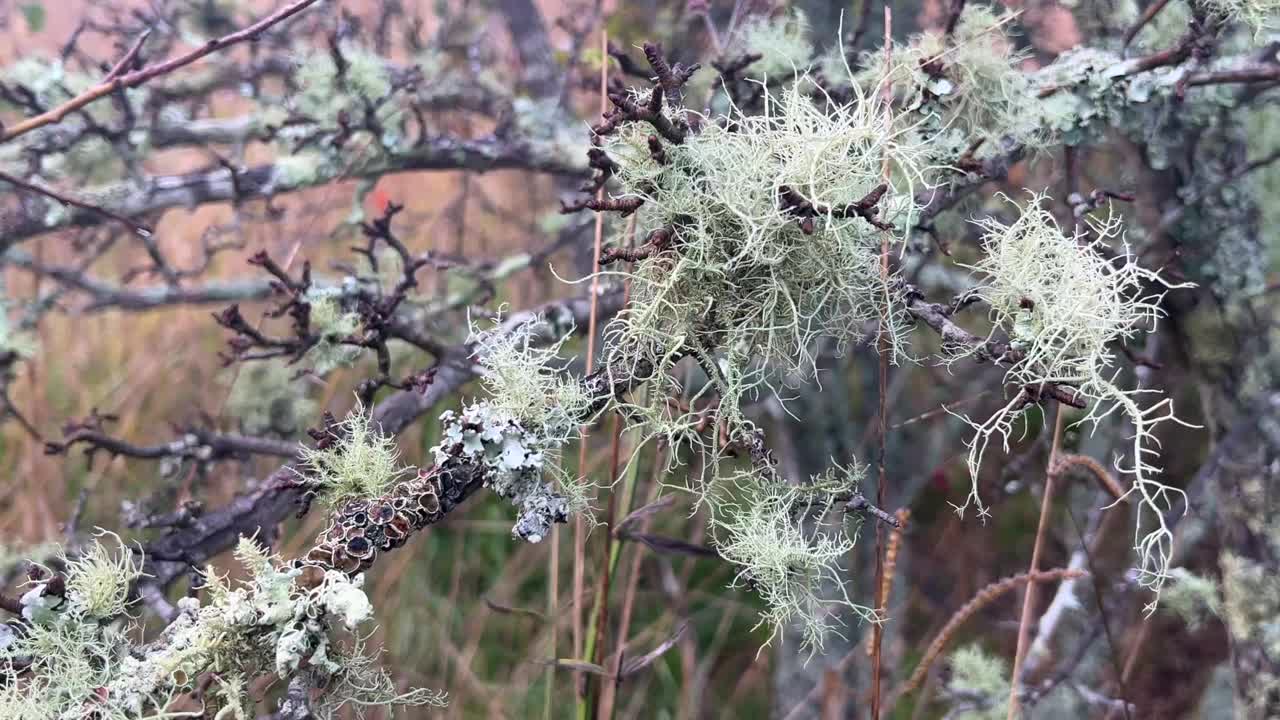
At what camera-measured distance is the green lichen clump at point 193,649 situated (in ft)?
2.27

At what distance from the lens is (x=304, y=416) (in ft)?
4.94

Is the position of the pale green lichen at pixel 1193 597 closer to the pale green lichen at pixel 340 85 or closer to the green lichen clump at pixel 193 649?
the green lichen clump at pixel 193 649

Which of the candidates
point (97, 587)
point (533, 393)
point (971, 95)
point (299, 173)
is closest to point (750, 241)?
point (533, 393)

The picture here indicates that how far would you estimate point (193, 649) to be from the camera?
691 mm

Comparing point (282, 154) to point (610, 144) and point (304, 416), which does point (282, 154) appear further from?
point (610, 144)

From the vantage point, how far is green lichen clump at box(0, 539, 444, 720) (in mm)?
691

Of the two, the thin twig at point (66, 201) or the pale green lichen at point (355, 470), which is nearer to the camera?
the pale green lichen at point (355, 470)

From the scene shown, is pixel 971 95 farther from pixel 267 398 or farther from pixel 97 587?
pixel 267 398

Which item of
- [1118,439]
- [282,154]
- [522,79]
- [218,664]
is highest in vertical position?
[522,79]

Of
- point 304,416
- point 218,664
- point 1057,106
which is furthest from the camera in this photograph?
point 304,416

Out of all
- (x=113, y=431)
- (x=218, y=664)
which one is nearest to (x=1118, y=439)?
(x=218, y=664)

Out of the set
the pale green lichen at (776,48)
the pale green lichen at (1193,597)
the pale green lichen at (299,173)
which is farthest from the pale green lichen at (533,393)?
the pale green lichen at (1193,597)

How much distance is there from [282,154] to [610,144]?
1.20 meters

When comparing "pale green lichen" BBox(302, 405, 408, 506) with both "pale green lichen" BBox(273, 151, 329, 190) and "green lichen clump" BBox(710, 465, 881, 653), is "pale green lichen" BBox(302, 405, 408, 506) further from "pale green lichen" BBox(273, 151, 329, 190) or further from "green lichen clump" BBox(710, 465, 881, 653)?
"pale green lichen" BBox(273, 151, 329, 190)
